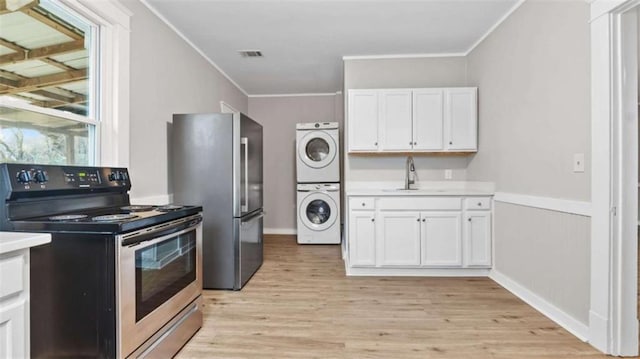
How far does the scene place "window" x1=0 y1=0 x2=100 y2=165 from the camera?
1643 millimetres

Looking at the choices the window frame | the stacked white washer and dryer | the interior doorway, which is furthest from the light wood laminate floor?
the stacked white washer and dryer

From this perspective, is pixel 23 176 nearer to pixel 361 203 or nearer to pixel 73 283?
pixel 73 283

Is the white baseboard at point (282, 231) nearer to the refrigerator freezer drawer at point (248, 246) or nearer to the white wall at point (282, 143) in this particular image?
the white wall at point (282, 143)

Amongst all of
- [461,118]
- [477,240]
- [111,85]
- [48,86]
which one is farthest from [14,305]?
[461,118]

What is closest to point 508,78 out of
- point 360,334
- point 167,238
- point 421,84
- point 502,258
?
point 421,84

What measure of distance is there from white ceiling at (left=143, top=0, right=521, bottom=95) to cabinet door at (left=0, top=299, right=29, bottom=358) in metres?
2.41

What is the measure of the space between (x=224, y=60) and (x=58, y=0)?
6.86 ft

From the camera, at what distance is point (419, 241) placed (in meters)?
3.22

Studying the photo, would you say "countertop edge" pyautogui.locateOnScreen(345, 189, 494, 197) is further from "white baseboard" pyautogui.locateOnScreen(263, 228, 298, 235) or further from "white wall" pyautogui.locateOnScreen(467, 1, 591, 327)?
"white baseboard" pyautogui.locateOnScreen(263, 228, 298, 235)

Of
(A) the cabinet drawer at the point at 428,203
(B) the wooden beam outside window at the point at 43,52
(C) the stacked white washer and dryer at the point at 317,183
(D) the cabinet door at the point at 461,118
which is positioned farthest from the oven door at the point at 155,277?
(C) the stacked white washer and dryer at the point at 317,183

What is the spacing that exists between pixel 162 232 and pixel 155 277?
0.23 m

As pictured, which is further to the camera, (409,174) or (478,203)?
(409,174)

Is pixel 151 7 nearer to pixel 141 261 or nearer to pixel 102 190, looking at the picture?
pixel 102 190

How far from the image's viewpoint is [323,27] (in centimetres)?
303
